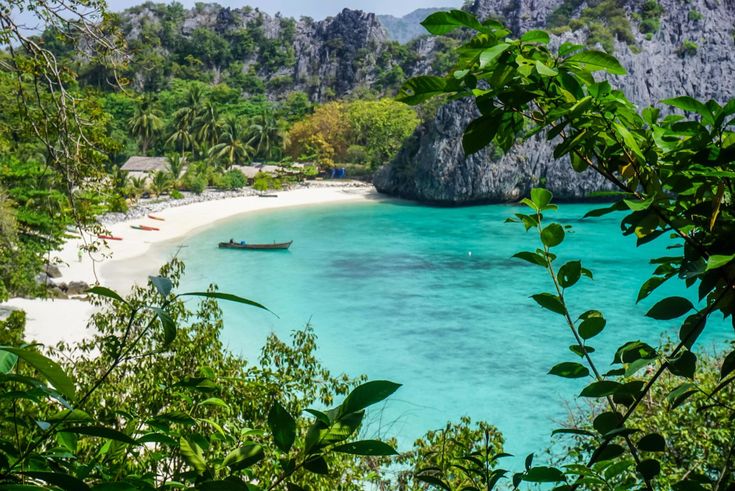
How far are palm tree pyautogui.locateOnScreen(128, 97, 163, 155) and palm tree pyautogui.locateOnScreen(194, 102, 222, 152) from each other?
3.26 metres

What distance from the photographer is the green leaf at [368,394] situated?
0.71 metres

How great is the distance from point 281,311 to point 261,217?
1760 centimetres

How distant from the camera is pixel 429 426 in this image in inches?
419

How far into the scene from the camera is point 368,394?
0.73 meters

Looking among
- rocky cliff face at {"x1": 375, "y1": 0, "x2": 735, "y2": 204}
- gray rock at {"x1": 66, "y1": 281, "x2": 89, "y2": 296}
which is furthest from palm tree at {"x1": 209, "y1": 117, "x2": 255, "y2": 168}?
gray rock at {"x1": 66, "y1": 281, "x2": 89, "y2": 296}

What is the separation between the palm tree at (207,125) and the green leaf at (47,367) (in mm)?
46238

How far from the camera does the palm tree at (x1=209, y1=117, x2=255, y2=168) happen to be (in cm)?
4494

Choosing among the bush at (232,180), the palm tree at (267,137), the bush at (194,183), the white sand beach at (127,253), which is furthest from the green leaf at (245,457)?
the palm tree at (267,137)

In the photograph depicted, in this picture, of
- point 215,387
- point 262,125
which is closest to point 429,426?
point 215,387

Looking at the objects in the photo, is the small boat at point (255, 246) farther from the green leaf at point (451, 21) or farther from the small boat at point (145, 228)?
the green leaf at point (451, 21)

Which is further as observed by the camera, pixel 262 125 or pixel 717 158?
pixel 262 125

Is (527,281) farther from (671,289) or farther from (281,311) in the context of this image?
(281,311)

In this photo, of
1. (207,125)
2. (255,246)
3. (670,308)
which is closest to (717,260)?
(670,308)

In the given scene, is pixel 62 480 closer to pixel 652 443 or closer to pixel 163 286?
pixel 163 286
